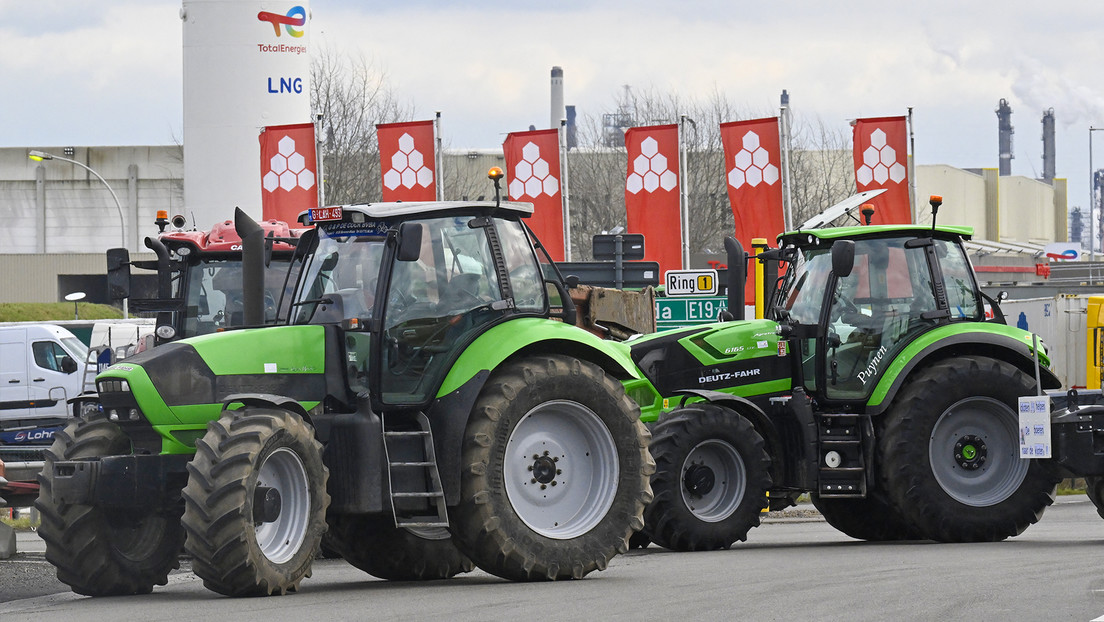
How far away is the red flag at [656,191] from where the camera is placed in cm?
3141

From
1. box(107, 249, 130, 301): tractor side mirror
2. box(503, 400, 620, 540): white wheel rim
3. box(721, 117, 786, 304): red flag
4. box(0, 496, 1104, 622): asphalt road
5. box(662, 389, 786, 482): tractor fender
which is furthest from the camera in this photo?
box(721, 117, 786, 304): red flag

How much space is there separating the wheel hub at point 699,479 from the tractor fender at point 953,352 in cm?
161

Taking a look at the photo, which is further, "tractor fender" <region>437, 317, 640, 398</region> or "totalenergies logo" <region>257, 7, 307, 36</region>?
"totalenergies logo" <region>257, 7, 307, 36</region>

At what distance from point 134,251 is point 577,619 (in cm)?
6060

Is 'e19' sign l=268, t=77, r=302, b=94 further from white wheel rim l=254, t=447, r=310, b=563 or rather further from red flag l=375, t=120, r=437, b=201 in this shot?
white wheel rim l=254, t=447, r=310, b=563

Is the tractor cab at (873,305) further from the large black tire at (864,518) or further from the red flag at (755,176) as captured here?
the red flag at (755,176)

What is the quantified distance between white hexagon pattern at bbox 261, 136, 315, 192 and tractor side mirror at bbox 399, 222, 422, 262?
75.4 feet

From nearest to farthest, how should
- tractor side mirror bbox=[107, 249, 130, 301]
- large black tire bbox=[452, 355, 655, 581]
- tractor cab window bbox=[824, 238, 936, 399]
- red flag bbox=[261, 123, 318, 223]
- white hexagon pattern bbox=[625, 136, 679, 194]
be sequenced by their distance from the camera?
1. large black tire bbox=[452, 355, 655, 581]
2. tractor cab window bbox=[824, 238, 936, 399]
3. tractor side mirror bbox=[107, 249, 130, 301]
4. white hexagon pattern bbox=[625, 136, 679, 194]
5. red flag bbox=[261, 123, 318, 223]

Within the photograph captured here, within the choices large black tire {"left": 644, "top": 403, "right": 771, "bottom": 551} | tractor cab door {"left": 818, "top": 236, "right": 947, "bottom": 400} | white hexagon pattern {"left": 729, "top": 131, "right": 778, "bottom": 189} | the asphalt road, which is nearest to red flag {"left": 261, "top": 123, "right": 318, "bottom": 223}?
white hexagon pattern {"left": 729, "top": 131, "right": 778, "bottom": 189}

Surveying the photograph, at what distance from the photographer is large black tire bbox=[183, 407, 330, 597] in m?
9.20

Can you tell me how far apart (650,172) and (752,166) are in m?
2.11

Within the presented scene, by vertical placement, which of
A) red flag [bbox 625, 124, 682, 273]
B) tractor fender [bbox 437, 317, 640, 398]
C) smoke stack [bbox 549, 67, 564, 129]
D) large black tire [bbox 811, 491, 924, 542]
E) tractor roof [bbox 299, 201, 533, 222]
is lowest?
large black tire [bbox 811, 491, 924, 542]

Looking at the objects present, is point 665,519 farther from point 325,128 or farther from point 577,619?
point 325,128

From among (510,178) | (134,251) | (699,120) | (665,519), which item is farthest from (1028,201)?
(665,519)
